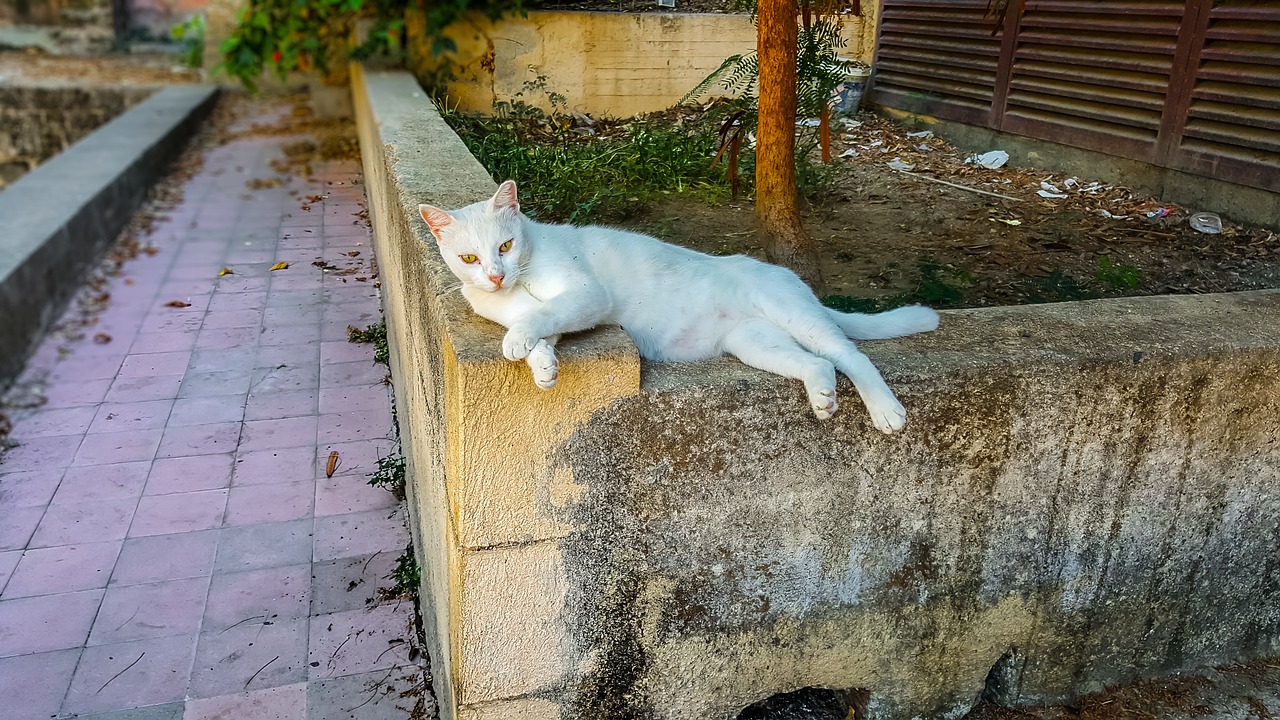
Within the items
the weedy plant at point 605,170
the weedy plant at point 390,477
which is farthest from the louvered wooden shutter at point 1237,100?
the weedy plant at point 390,477

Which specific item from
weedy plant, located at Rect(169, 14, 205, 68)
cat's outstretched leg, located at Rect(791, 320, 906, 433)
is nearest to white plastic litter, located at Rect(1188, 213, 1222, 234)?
cat's outstretched leg, located at Rect(791, 320, 906, 433)

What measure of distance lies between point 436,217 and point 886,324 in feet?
3.82

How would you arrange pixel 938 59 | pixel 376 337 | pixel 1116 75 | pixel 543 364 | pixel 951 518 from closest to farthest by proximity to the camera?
pixel 543 364, pixel 951 518, pixel 376 337, pixel 1116 75, pixel 938 59

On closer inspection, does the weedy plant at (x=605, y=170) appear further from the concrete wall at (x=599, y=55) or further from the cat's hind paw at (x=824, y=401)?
the cat's hind paw at (x=824, y=401)

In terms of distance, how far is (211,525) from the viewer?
136 inches

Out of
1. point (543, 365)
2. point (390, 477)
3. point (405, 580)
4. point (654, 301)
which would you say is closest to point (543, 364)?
point (543, 365)

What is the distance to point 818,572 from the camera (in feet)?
7.27

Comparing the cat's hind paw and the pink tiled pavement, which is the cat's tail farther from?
the pink tiled pavement

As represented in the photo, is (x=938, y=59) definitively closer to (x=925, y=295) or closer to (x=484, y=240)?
(x=925, y=295)

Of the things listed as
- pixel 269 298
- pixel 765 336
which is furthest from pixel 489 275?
pixel 269 298

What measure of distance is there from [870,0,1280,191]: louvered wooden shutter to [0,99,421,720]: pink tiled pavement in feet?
12.6

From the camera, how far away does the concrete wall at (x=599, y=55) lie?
6664 mm

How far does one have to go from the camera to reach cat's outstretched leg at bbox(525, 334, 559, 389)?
5.90 feet

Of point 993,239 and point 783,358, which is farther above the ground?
point 783,358
